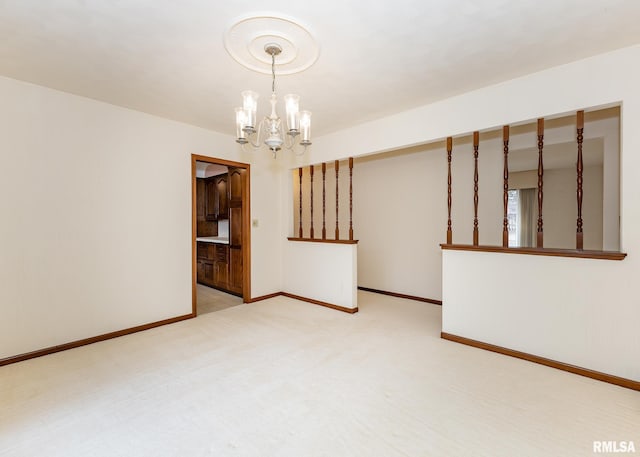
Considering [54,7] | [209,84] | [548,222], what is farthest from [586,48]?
[548,222]

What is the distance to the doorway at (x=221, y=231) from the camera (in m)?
4.34

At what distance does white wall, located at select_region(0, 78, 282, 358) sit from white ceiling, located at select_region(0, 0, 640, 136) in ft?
1.04

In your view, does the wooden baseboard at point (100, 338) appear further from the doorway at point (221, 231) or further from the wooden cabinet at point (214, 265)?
the wooden cabinet at point (214, 265)

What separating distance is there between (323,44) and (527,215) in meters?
7.04

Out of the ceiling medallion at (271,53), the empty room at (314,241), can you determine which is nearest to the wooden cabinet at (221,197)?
the empty room at (314,241)

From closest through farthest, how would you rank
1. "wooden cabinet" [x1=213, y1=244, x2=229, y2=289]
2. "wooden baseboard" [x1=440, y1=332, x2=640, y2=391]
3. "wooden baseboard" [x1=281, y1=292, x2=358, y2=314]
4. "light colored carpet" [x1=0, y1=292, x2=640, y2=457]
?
"light colored carpet" [x1=0, y1=292, x2=640, y2=457] < "wooden baseboard" [x1=440, y1=332, x2=640, y2=391] < "wooden baseboard" [x1=281, y1=292, x2=358, y2=314] < "wooden cabinet" [x1=213, y1=244, x2=229, y2=289]

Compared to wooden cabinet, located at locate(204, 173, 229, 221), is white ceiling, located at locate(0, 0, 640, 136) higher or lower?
higher

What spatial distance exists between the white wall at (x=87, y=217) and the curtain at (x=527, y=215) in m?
6.99

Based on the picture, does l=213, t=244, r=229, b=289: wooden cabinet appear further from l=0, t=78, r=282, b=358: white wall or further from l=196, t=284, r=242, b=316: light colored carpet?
l=0, t=78, r=282, b=358: white wall

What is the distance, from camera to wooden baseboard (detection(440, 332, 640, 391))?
221cm

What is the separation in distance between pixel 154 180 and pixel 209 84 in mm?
1436

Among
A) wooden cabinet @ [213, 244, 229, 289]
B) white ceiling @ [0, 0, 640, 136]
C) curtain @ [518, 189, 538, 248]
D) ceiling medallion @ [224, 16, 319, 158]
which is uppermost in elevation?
white ceiling @ [0, 0, 640, 136]

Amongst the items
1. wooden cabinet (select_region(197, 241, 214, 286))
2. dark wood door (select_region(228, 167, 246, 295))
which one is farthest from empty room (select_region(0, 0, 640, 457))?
wooden cabinet (select_region(197, 241, 214, 286))

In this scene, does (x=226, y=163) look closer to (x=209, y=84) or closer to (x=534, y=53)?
(x=209, y=84)
